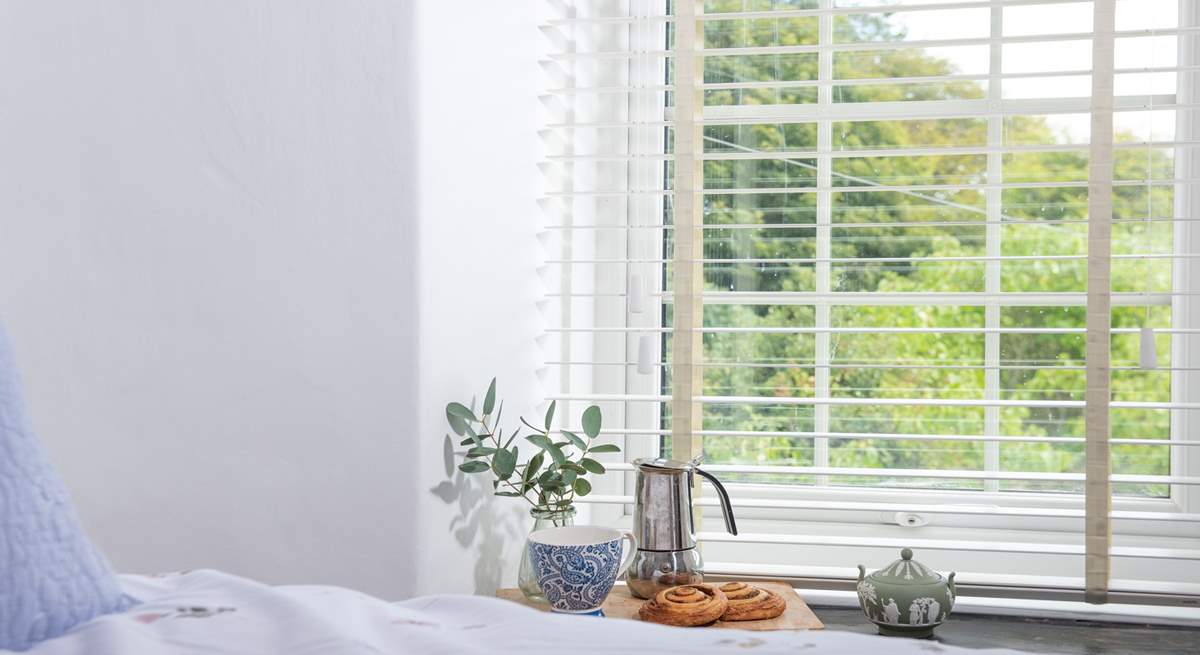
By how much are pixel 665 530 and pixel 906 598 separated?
0.36 metres

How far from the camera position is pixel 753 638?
2.58 ft

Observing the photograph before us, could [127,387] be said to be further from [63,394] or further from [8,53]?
[8,53]

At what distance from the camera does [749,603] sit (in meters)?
1.40

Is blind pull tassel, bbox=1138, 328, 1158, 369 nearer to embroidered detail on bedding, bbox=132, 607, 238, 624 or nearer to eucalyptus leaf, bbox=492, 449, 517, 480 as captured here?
eucalyptus leaf, bbox=492, 449, 517, 480

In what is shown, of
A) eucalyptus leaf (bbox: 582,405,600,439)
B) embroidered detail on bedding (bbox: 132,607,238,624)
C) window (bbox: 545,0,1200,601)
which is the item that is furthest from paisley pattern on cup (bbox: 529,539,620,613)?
embroidered detail on bedding (bbox: 132,607,238,624)

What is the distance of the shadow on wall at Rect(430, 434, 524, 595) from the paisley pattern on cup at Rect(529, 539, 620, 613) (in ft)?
0.48

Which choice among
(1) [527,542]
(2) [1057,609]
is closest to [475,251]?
(1) [527,542]

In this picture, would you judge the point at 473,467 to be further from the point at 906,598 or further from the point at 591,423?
the point at 906,598

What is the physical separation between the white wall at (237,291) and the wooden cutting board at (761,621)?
9.9 inches

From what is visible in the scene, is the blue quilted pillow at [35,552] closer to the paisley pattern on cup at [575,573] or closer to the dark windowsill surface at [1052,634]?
the paisley pattern on cup at [575,573]

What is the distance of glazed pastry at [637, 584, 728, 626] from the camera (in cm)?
132

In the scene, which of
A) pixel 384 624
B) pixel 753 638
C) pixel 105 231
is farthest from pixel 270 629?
pixel 105 231

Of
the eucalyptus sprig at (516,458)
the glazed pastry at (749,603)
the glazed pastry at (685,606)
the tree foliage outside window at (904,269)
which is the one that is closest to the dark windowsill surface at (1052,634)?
the glazed pastry at (749,603)

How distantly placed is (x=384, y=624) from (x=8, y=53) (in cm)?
97
